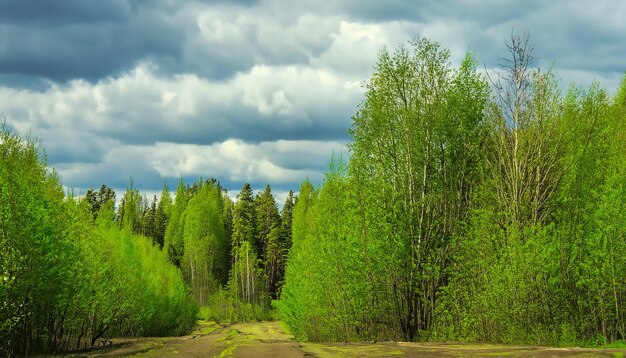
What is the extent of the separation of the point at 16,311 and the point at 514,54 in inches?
1216

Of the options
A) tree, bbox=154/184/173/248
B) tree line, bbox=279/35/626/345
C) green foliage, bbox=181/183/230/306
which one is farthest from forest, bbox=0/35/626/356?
tree, bbox=154/184/173/248

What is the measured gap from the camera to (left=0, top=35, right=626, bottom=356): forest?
93.2 feet

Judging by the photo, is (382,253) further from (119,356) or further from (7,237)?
(7,237)

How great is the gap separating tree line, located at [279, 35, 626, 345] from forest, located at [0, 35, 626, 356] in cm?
10

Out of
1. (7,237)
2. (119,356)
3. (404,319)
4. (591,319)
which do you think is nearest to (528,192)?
(591,319)

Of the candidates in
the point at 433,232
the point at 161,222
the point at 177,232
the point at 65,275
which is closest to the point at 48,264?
the point at 65,275

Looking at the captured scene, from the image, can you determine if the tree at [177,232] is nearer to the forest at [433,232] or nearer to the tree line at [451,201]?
the forest at [433,232]

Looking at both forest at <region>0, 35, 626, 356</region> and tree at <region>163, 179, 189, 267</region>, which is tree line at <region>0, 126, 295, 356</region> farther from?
tree at <region>163, 179, 189, 267</region>

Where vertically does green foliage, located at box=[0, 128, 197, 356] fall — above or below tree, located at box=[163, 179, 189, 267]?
below

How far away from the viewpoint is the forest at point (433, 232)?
28.4 meters

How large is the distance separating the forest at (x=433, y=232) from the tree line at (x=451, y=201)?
0.33ft

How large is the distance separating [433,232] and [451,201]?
2.36 meters

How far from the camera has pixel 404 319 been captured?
33.3m

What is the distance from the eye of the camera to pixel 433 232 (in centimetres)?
3378
